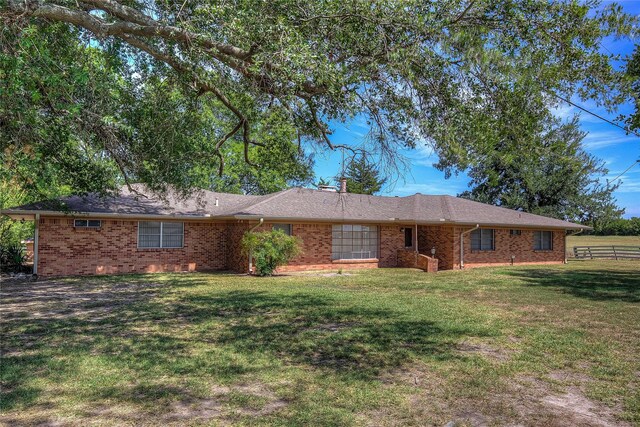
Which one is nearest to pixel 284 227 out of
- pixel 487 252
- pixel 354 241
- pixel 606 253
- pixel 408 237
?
pixel 354 241

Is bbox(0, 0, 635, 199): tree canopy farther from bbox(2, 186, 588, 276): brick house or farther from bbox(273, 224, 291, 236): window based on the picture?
bbox(273, 224, 291, 236): window

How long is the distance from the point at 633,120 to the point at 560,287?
5888 millimetres

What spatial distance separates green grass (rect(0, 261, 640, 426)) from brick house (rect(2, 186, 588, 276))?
4.81m

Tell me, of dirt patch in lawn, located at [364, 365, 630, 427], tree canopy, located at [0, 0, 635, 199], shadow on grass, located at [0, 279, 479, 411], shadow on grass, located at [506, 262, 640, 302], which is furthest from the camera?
shadow on grass, located at [506, 262, 640, 302]

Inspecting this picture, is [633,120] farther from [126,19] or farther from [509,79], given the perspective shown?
[126,19]

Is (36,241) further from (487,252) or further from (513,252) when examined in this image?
(513,252)

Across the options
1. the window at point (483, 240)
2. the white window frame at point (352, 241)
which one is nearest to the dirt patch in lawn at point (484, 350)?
the white window frame at point (352, 241)

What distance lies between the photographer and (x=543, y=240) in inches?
1003

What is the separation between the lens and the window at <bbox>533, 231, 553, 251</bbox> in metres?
25.0

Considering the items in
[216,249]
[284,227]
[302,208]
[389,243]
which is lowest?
[216,249]

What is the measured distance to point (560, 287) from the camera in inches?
576

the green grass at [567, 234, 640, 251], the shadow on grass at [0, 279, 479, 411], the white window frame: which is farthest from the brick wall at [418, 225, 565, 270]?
the green grass at [567, 234, 640, 251]

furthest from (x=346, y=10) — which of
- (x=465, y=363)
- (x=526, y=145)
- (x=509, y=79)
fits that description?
(x=465, y=363)

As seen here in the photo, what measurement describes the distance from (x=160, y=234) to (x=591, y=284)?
17319mm
